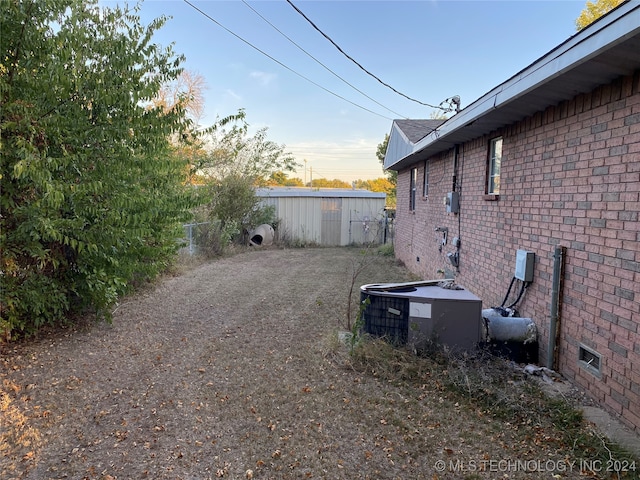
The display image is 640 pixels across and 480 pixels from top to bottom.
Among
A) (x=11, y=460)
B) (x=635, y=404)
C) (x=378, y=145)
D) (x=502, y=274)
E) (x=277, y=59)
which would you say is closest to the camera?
(x=11, y=460)

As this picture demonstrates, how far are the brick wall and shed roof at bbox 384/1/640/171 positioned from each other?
0.16 meters

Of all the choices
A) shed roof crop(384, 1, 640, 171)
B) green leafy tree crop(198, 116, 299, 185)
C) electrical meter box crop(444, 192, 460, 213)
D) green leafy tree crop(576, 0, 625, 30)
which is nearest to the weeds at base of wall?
shed roof crop(384, 1, 640, 171)

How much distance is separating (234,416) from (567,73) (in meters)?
3.78

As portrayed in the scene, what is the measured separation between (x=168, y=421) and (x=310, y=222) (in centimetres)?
1466

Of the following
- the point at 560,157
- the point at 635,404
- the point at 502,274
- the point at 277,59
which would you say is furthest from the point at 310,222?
the point at 635,404

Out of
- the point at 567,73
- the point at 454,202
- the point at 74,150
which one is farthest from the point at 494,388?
the point at 74,150

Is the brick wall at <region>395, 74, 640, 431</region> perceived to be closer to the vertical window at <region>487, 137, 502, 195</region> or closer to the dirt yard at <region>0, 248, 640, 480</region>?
the vertical window at <region>487, 137, 502, 195</region>

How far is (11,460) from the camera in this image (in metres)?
2.51

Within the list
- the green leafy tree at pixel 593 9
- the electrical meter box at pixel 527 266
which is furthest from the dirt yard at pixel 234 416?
the green leafy tree at pixel 593 9

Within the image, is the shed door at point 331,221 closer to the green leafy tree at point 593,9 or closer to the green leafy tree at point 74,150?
the green leafy tree at point 74,150

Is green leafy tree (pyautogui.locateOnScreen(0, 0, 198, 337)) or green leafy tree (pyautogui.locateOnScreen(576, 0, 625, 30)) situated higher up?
green leafy tree (pyautogui.locateOnScreen(576, 0, 625, 30))

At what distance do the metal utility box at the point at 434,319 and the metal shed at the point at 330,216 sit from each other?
1290 centimetres

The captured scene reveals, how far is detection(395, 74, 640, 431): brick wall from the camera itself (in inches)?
114

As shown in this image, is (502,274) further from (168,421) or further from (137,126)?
(137,126)
